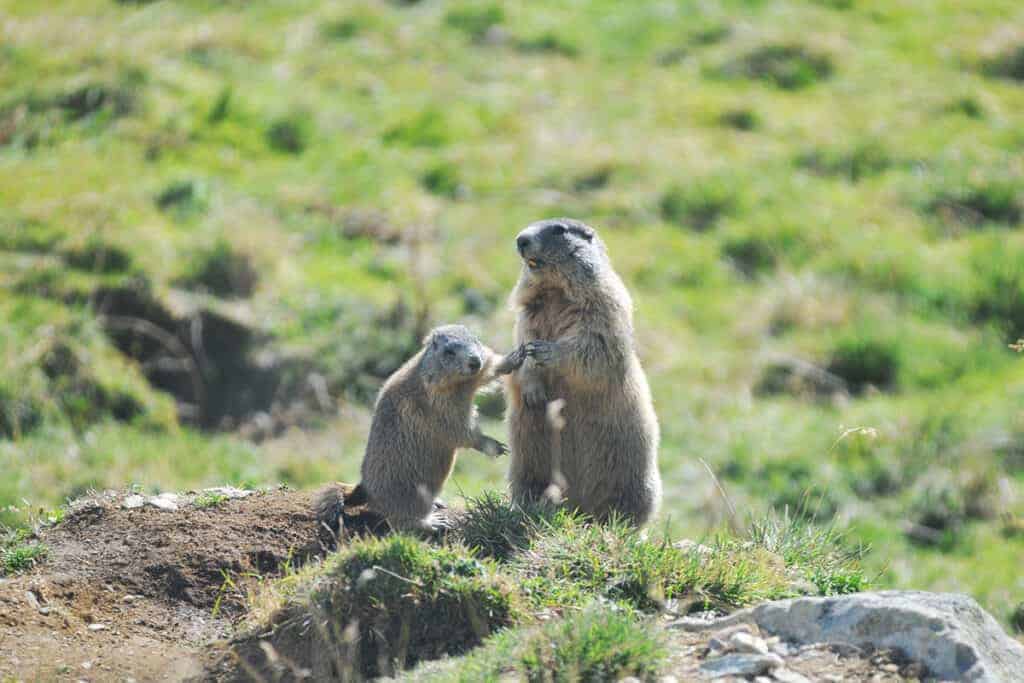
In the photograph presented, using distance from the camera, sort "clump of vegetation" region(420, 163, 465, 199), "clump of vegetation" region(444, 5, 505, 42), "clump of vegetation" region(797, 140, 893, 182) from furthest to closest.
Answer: "clump of vegetation" region(444, 5, 505, 42) → "clump of vegetation" region(797, 140, 893, 182) → "clump of vegetation" region(420, 163, 465, 199)

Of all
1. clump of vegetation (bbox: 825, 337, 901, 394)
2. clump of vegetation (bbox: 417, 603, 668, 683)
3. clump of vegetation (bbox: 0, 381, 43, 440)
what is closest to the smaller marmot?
clump of vegetation (bbox: 417, 603, 668, 683)

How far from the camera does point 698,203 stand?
1517cm

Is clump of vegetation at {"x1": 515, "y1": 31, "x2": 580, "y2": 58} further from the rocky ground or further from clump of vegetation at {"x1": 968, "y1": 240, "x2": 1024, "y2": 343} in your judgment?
the rocky ground

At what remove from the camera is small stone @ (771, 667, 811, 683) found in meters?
5.32

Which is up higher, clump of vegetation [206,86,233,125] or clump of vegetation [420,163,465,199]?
clump of vegetation [206,86,233,125]

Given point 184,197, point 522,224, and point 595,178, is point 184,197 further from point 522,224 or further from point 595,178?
point 595,178

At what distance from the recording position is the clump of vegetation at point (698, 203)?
15102 mm

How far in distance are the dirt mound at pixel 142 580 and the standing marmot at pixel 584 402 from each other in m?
1.38

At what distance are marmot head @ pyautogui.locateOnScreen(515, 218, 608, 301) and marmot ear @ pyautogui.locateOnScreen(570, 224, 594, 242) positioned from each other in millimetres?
47

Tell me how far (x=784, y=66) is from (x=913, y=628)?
42.7 feet

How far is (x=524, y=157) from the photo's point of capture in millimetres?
15516

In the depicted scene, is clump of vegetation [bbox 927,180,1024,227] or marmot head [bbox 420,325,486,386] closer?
marmot head [bbox 420,325,486,386]

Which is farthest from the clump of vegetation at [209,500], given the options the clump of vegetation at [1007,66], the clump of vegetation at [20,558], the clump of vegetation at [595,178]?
the clump of vegetation at [1007,66]

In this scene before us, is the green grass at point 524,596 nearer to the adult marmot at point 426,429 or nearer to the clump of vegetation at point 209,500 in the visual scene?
the adult marmot at point 426,429
